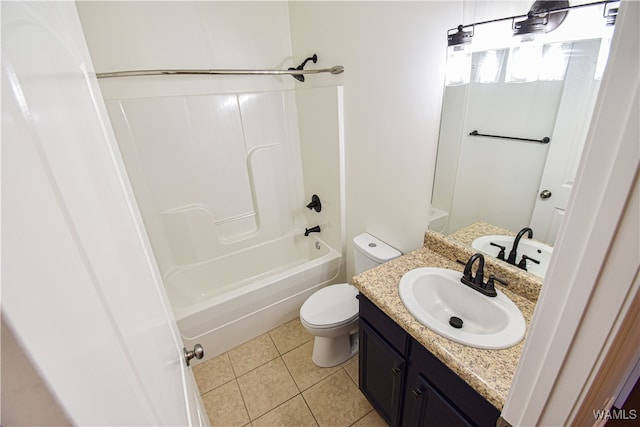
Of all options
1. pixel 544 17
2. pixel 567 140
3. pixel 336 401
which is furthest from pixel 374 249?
pixel 544 17

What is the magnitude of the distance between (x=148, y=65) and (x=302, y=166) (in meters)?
1.34

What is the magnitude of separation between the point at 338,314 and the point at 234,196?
131cm

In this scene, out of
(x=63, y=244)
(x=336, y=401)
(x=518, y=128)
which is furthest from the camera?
(x=336, y=401)

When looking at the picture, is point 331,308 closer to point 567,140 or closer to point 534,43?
point 567,140

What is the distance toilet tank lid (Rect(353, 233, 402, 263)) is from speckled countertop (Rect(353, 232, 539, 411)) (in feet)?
0.63

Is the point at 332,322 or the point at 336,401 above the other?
the point at 332,322

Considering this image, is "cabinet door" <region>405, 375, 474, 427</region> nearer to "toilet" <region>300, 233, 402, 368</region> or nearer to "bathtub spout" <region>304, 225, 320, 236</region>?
"toilet" <region>300, 233, 402, 368</region>

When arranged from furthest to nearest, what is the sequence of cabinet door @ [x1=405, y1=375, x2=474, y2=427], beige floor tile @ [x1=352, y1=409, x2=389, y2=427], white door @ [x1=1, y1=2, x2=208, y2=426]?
beige floor tile @ [x1=352, y1=409, x2=389, y2=427] → cabinet door @ [x1=405, y1=375, x2=474, y2=427] → white door @ [x1=1, y1=2, x2=208, y2=426]

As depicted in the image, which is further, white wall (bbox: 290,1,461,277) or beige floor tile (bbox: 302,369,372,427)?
beige floor tile (bbox: 302,369,372,427)

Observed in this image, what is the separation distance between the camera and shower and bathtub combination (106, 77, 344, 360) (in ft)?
6.25

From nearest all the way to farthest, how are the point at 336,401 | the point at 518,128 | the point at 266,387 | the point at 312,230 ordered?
the point at 518,128 → the point at 336,401 → the point at 266,387 → the point at 312,230

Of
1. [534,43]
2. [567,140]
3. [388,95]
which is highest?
[534,43]

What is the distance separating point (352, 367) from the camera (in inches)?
72.5

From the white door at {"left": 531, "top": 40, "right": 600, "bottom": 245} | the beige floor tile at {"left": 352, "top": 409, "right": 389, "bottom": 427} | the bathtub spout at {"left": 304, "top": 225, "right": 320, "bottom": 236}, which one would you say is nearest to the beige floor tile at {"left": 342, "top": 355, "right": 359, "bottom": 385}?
the beige floor tile at {"left": 352, "top": 409, "right": 389, "bottom": 427}
